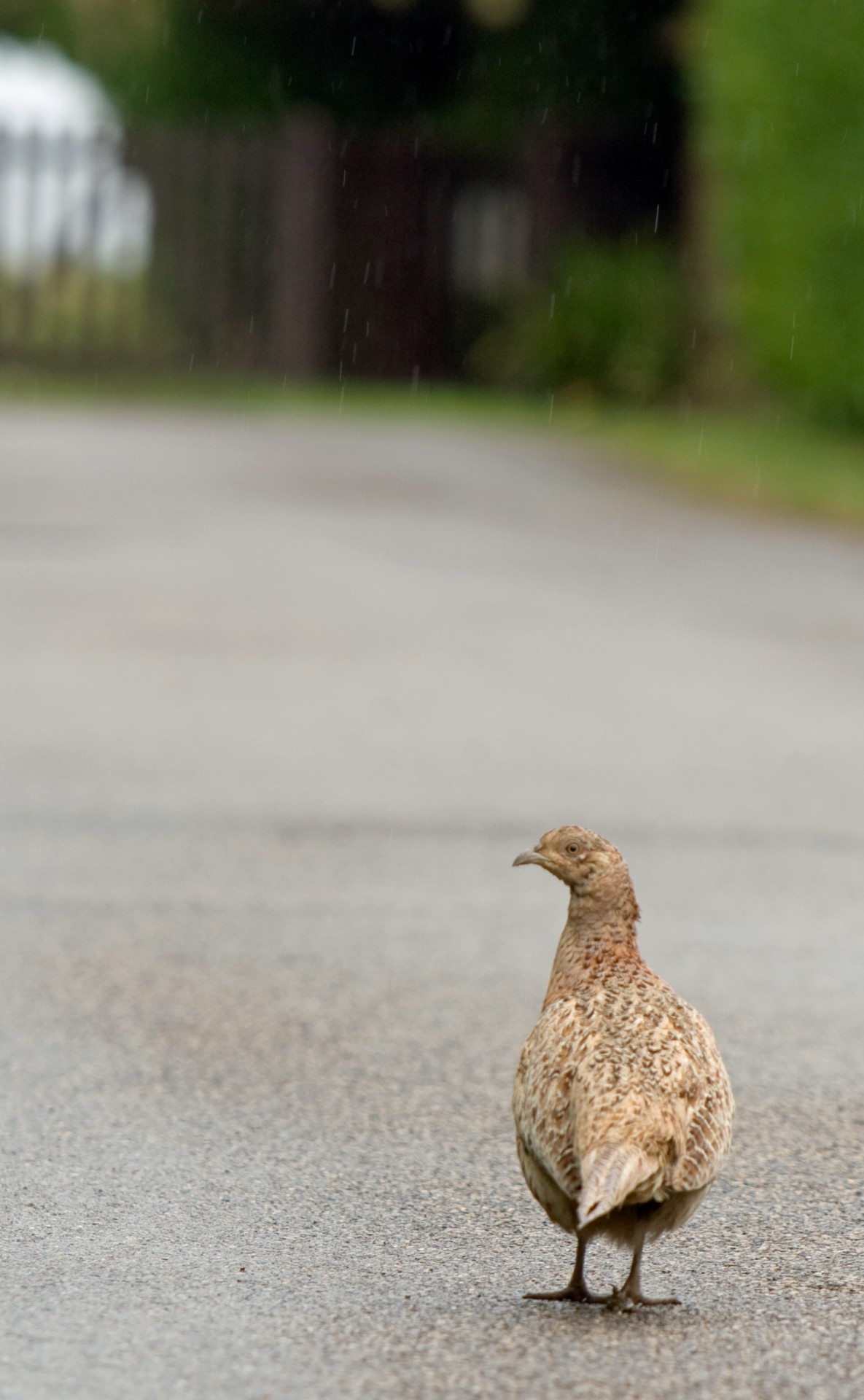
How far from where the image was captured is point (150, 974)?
211 inches

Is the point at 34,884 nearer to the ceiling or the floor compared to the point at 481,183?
nearer to the floor

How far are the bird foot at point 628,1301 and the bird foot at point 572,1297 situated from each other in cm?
1

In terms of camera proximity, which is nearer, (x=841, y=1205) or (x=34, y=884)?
(x=841, y=1205)

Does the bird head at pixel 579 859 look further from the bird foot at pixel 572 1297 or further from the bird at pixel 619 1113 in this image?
the bird foot at pixel 572 1297

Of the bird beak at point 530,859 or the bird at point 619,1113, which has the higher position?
the bird beak at point 530,859

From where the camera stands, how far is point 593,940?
141 inches

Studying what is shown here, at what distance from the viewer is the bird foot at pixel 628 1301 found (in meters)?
3.30

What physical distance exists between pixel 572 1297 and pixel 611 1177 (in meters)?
0.47

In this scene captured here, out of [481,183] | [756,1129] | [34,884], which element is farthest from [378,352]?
[756,1129]

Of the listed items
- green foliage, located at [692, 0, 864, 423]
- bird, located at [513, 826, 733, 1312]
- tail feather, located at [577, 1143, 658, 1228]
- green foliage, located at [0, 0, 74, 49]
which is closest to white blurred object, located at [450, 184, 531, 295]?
green foliage, located at [692, 0, 864, 423]

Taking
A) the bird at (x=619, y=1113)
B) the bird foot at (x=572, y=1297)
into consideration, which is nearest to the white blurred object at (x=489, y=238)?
the bird at (x=619, y=1113)

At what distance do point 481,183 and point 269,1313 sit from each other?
22102 mm

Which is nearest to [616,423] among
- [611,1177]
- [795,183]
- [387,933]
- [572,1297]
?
[795,183]

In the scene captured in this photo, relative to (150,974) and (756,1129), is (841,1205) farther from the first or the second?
(150,974)
